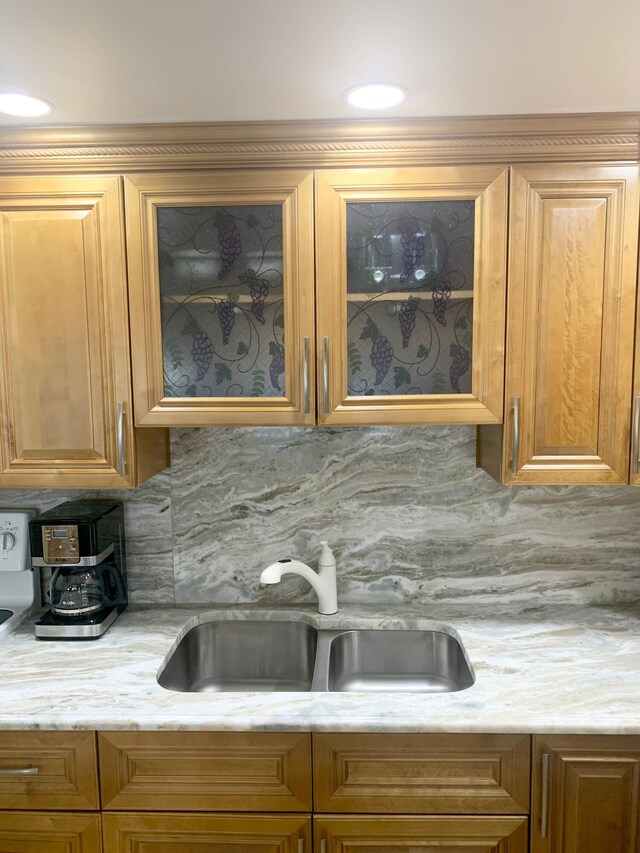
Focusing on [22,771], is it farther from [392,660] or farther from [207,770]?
[392,660]

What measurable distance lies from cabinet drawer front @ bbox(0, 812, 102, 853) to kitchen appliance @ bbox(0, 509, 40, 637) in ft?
2.04

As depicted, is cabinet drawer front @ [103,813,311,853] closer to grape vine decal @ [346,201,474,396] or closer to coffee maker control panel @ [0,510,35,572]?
coffee maker control panel @ [0,510,35,572]

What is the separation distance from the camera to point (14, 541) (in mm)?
1997

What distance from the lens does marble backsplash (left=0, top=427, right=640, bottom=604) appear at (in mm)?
2000

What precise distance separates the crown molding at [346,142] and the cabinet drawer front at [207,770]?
1413 mm

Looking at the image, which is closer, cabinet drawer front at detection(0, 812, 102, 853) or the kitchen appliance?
cabinet drawer front at detection(0, 812, 102, 853)

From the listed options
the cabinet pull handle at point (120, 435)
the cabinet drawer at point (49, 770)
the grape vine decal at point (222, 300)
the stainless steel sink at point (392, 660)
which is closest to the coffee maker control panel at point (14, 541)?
the cabinet pull handle at point (120, 435)

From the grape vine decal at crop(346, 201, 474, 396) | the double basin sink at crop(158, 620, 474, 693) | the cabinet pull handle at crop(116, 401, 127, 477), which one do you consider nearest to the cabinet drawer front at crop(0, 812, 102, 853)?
the double basin sink at crop(158, 620, 474, 693)

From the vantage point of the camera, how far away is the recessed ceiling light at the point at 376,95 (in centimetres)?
138

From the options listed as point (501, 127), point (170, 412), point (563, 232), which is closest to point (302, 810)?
point (170, 412)

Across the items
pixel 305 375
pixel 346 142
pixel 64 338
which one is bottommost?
pixel 305 375

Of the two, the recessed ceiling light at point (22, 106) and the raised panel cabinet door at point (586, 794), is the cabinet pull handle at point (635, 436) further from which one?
the recessed ceiling light at point (22, 106)

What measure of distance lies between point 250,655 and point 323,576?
1.19ft

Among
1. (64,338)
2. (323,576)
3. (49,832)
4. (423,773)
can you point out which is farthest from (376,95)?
(49,832)
